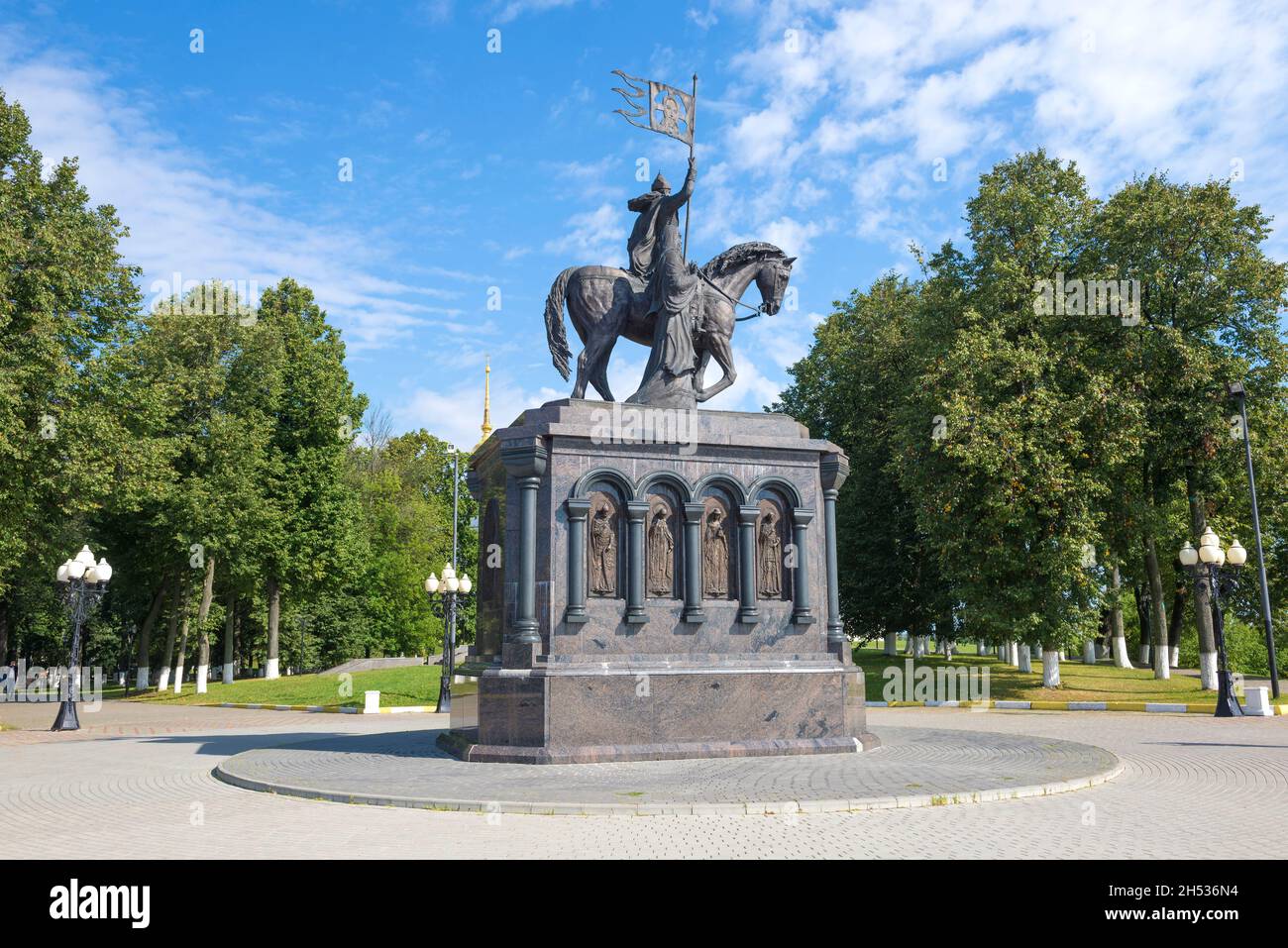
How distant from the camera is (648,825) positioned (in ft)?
29.3

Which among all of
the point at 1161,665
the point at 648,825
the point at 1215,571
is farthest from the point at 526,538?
the point at 1161,665

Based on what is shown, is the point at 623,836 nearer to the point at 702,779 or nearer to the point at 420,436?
the point at 702,779

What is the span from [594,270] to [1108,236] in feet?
73.6

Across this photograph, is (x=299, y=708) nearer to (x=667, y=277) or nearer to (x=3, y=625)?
(x=3, y=625)

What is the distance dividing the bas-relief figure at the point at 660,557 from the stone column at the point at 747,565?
1044 millimetres

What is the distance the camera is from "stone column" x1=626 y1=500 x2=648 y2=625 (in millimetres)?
13734

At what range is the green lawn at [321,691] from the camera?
32094mm

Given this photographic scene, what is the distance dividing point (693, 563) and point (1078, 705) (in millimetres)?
17158

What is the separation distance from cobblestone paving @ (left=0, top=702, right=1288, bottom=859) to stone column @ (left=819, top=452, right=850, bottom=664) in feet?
13.8

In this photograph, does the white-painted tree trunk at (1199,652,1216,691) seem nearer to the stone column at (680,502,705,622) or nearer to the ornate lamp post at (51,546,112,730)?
the stone column at (680,502,705,622)

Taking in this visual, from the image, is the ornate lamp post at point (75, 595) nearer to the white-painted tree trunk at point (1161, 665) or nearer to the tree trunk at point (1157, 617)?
the tree trunk at point (1157, 617)

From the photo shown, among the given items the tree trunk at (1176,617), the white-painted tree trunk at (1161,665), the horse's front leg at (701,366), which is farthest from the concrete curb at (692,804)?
the tree trunk at (1176,617)

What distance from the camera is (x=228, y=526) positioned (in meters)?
37.4

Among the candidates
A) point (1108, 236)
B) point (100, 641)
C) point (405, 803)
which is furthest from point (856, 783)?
point (100, 641)
